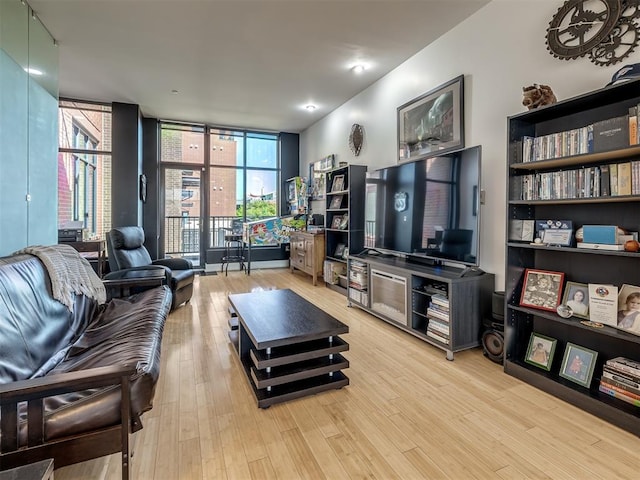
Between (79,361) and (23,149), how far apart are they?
2035mm

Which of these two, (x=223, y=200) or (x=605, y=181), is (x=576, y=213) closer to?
(x=605, y=181)

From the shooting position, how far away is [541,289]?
2.21m

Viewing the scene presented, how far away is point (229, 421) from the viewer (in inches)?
69.8

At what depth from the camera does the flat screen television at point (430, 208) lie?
8.56ft

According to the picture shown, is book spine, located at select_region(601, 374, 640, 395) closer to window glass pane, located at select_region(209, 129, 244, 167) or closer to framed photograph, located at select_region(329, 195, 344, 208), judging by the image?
framed photograph, located at select_region(329, 195, 344, 208)

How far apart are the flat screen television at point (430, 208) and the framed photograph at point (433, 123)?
337 millimetres

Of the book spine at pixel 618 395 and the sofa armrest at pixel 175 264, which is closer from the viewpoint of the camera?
the book spine at pixel 618 395

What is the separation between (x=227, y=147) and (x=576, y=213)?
6.09 meters

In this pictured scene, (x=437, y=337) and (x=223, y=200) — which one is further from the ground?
(x=223, y=200)

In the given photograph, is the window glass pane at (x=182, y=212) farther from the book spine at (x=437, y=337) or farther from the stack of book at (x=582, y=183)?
the stack of book at (x=582, y=183)

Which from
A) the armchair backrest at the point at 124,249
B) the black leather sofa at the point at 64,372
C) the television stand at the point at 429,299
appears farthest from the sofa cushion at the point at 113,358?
the television stand at the point at 429,299

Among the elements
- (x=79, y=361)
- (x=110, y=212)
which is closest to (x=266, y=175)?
(x=110, y=212)

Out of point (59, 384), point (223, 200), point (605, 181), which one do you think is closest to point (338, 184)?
point (223, 200)

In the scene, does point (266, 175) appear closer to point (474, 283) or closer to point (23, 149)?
point (23, 149)
